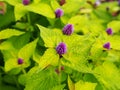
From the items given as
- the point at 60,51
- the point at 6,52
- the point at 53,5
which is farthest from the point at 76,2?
the point at 60,51

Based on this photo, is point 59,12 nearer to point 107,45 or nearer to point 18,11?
point 18,11

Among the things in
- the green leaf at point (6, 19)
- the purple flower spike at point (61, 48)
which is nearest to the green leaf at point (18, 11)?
the green leaf at point (6, 19)

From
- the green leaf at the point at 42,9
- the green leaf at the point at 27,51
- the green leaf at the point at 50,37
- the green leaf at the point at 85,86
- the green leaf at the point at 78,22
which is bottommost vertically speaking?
the green leaf at the point at 85,86

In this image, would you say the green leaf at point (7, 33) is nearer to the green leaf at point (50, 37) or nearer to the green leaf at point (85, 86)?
the green leaf at point (50, 37)

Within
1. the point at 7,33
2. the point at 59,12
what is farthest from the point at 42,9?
the point at 7,33

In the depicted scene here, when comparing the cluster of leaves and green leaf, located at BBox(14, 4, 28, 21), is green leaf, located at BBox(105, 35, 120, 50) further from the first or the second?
green leaf, located at BBox(14, 4, 28, 21)

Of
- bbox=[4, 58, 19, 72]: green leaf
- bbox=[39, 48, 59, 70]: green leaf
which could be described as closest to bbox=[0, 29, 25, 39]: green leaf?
bbox=[4, 58, 19, 72]: green leaf
